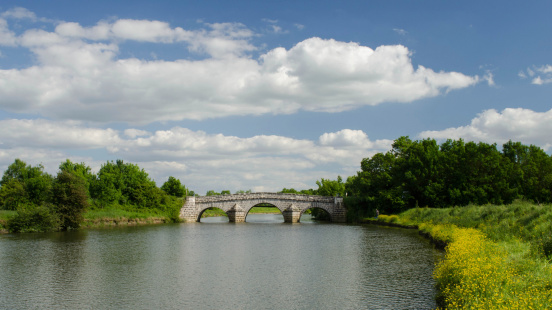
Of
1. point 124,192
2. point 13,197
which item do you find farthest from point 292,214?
point 13,197

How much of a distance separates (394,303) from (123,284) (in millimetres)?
10778

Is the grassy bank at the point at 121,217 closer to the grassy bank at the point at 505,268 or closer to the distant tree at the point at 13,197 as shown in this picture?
the distant tree at the point at 13,197

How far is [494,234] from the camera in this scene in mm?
22750

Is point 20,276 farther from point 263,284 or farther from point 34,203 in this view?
point 34,203

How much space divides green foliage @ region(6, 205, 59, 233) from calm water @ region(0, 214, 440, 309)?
13446 millimetres

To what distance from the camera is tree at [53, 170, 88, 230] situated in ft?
155

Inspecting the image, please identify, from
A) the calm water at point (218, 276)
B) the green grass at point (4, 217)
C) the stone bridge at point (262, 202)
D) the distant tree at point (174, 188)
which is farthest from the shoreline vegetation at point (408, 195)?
the distant tree at point (174, 188)

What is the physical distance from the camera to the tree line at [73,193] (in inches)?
1804

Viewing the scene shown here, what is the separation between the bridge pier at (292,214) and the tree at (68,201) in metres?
→ 28.4

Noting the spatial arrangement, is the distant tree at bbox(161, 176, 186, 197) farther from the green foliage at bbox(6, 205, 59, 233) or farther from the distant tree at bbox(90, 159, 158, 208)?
the green foliage at bbox(6, 205, 59, 233)

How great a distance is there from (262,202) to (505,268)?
53839 millimetres

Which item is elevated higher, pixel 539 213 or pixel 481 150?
pixel 481 150

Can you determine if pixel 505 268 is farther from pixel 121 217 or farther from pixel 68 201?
pixel 121 217

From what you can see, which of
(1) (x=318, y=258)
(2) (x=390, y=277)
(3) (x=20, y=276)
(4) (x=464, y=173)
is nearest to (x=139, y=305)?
(3) (x=20, y=276)
